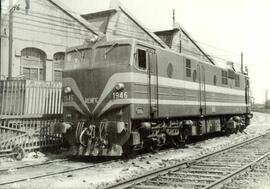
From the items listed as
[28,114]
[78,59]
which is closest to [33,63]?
[28,114]

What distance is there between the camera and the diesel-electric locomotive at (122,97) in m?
11.3

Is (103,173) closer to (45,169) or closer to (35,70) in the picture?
(45,169)

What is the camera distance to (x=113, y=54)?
11.8m

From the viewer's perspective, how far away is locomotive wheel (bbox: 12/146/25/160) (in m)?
12.1

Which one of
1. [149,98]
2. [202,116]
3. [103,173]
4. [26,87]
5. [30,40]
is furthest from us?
[30,40]

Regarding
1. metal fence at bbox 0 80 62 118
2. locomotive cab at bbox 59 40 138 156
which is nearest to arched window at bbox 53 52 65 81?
metal fence at bbox 0 80 62 118

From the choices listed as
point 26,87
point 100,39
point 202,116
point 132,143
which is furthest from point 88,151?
point 202,116

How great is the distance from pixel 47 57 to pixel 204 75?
9.49 m

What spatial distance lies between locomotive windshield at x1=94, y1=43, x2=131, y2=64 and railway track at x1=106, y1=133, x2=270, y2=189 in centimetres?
342

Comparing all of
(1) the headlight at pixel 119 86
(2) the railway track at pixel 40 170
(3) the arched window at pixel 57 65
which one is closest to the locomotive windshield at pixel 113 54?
(1) the headlight at pixel 119 86

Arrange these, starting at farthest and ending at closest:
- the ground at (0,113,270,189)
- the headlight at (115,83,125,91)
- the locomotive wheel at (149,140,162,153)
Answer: the locomotive wheel at (149,140,162,153), the headlight at (115,83,125,91), the ground at (0,113,270,189)

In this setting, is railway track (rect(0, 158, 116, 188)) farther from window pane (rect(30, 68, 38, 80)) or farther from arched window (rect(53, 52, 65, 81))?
arched window (rect(53, 52, 65, 81))

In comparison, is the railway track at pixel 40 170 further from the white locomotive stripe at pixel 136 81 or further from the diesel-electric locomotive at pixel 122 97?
the white locomotive stripe at pixel 136 81

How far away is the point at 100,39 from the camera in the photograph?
12.3 m
